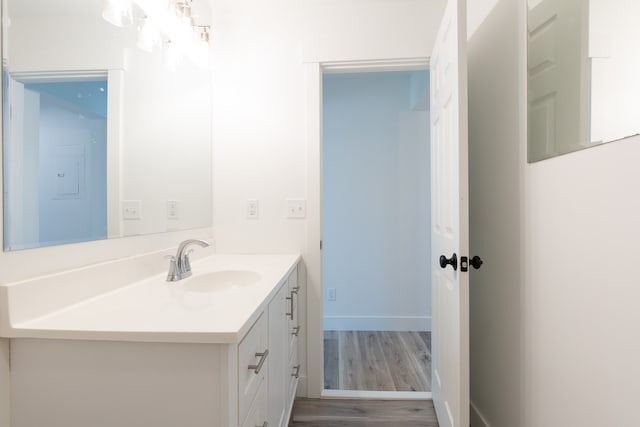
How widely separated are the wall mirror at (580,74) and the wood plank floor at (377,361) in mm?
1601

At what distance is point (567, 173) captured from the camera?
829 millimetres

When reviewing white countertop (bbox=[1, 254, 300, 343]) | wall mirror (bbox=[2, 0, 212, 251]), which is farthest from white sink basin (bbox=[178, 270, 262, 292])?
wall mirror (bbox=[2, 0, 212, 251])

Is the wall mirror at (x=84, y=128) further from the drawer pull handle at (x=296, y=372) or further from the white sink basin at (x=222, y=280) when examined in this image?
the drawer pull handle at (x=296, y=372)

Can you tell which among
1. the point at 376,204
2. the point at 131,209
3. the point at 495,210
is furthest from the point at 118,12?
the point at 376,204

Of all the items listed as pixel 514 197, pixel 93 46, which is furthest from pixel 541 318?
pixel 93 46

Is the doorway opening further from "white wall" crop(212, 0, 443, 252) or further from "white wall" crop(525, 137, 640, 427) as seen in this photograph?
"white wall" crop(525, 137, 640, 427)

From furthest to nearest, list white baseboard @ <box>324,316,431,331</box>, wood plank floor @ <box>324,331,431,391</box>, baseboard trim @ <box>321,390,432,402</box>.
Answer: white baseboard @ <box>324,316,431,331</box>
wood plank floor @ <box>324,331,431,391</box>
baseboard trim @ <box>321,390,432,402</box>

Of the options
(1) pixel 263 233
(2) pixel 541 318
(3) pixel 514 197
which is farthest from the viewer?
(1) pixel 263 233

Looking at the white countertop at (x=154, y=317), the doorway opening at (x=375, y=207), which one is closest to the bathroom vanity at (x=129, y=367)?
the white countertop at (x=154, y=317)

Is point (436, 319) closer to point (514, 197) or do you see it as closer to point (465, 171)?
point (514, 197)

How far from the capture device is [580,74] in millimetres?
786

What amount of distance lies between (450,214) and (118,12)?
157cm

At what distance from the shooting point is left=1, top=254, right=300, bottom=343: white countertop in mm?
611

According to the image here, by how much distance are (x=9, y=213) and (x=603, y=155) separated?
5.04 ft
